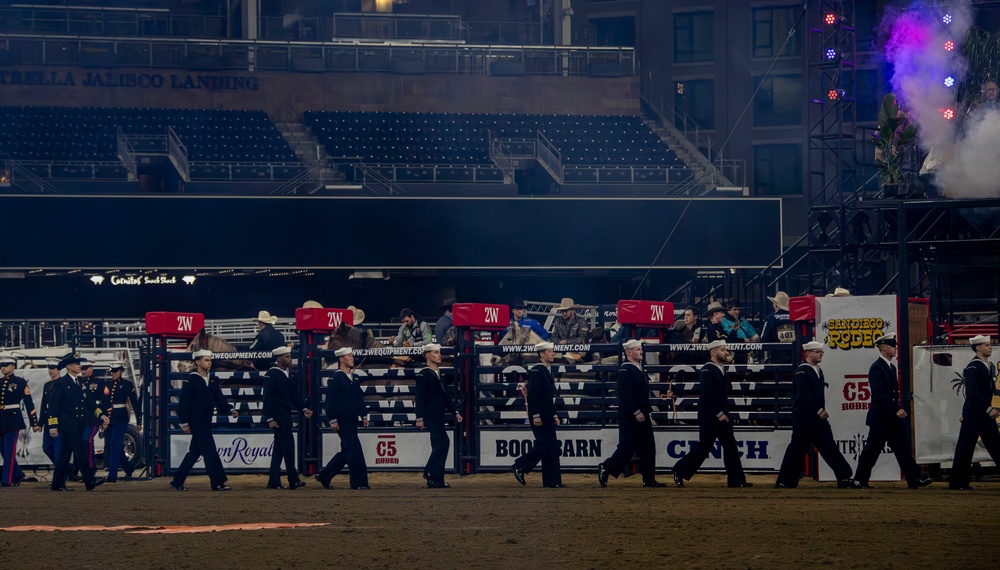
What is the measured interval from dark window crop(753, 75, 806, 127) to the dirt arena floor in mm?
35033

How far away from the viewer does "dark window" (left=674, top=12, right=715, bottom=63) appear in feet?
167

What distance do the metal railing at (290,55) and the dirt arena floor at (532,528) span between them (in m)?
25.7

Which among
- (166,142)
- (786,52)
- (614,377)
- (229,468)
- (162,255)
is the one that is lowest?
(229,468)

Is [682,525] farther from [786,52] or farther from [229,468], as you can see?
[786,52]

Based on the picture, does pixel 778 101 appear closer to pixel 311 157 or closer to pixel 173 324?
pixel 311 157

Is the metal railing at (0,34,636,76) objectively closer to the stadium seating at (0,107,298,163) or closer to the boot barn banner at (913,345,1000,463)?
the stadium seating at (0,107,298,163)

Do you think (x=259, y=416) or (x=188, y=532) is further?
(x=259, y=416)

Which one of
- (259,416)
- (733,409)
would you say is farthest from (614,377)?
(259,416)

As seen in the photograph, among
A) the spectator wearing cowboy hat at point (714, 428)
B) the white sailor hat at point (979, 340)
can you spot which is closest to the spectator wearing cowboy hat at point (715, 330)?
the spectator wearing cowboy hat at point (714, 428)

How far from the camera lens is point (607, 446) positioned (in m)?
18.0

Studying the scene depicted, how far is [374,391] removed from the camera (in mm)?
18859

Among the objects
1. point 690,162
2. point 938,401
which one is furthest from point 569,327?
point 690,162

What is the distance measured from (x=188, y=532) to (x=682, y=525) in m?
4.77

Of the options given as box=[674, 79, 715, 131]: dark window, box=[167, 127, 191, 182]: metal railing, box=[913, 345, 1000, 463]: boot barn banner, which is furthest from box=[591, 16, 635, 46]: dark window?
box=[913, 345, 1000, 463]: boot barn banner
